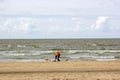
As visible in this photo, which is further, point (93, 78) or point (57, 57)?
point (57, 57)

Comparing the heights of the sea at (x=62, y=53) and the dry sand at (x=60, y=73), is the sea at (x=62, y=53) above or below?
below

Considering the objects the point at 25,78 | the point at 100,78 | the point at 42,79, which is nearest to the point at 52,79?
the point at 42,79

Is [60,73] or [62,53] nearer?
[60,73]

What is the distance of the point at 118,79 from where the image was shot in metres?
16.4

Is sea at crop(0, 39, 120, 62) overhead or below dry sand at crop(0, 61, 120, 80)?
below

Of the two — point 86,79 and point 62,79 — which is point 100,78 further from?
point 62,79

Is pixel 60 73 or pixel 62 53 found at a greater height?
pixel 60 73

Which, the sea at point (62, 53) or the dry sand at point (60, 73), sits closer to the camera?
the dry sand at point (60, 73)

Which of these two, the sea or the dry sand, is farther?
the sea

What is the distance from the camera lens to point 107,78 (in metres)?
16.8

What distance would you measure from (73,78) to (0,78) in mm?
4068

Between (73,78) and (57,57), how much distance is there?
16.3 metres

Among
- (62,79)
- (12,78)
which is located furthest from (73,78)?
(12,78)

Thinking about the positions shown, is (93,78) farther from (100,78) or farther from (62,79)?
(62,79)
